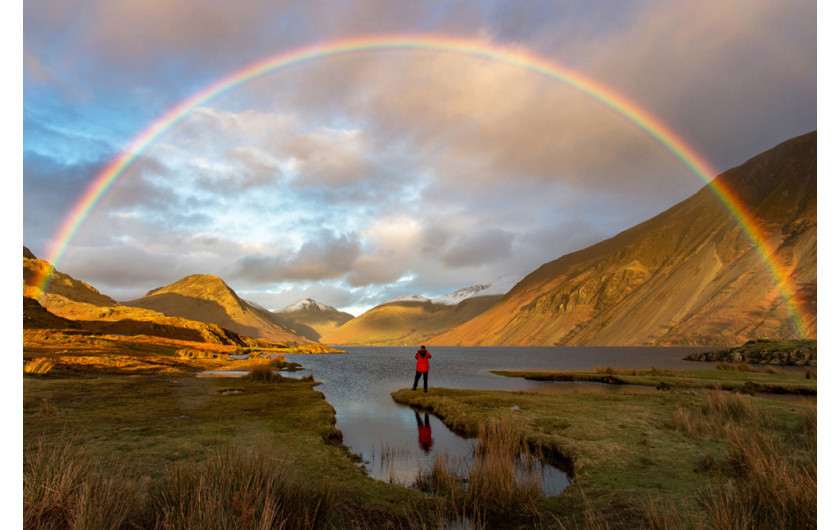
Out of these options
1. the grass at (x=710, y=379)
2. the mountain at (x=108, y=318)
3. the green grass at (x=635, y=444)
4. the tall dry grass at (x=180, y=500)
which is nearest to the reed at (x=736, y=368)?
the grass at (x=710, y=379)

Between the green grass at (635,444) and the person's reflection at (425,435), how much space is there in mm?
1038

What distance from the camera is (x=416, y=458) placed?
13391 mm

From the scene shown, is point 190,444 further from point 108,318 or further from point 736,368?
point 108,318

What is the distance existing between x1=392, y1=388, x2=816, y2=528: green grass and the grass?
8126 mm

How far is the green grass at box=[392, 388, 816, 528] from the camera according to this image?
7875mm

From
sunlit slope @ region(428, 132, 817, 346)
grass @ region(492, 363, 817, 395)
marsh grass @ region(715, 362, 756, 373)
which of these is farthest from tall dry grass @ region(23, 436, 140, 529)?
sunlit slope @ region(428, 132, 817, 346)

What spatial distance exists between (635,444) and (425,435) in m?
7.71

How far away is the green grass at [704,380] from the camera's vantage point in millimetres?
28109

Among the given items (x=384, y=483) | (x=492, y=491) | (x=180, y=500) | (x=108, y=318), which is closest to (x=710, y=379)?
(x=492, y=491)

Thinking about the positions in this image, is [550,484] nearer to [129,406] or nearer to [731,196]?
[129,406]

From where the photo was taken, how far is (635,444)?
505 inches

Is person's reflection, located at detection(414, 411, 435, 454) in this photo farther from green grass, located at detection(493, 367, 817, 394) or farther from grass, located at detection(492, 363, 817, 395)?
green grass, located at detection(493, 367, 817, 394)

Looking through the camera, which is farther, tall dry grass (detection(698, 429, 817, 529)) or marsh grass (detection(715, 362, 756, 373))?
marsh grass (detection(715, 362, 756, 373))
